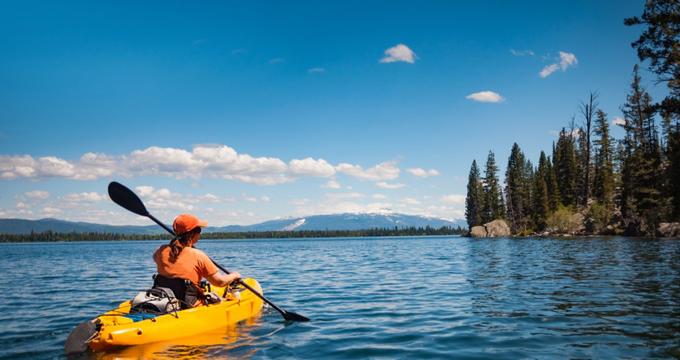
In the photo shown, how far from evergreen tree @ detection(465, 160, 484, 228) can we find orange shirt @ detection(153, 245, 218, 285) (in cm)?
10151

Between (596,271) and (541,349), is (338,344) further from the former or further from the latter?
(596,271)

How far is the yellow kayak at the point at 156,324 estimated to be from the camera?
25.8 ft

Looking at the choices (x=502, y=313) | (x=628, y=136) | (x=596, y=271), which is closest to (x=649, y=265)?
(x=596, y=271)

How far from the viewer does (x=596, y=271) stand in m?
18.8

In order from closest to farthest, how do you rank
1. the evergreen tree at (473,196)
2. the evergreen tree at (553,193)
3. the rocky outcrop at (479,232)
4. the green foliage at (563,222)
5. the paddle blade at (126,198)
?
1. the paddle blade at (126,198)
2. the green foliage at (563,222)
3. the evergreen tree at (553,193)
4. the rocky outcrop at (479,232)
5. the evergreen tree at (473,196)

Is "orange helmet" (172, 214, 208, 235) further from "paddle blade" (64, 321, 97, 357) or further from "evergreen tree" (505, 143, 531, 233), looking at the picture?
"evergreen tree" (505, 143, 531, 233)

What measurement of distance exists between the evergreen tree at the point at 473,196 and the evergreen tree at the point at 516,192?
8878 mm

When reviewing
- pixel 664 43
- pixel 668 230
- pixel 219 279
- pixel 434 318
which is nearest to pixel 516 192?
pixel 668 230

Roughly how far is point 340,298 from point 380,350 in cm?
644

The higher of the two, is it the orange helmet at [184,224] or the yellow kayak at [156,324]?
the orange helmet at [184,224]

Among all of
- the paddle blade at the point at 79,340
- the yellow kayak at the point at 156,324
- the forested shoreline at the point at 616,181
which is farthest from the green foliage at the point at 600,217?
the paddle blade at the point at 79,340

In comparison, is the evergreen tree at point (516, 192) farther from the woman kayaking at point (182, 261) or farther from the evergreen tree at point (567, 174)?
the woman kayaking at point (182, 261)

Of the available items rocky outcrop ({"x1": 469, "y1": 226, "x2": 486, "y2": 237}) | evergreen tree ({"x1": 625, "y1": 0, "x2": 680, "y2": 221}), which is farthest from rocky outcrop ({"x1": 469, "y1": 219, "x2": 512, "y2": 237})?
evergreen tree ({"x1": 625, "y1": 0, "x2": 680, "y2": 221})

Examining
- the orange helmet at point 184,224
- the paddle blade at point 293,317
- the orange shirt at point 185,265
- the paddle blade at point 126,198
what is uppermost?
the paddle blade at point 126,198
